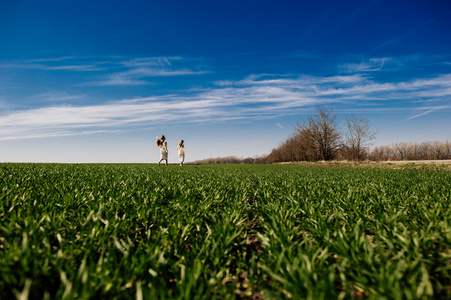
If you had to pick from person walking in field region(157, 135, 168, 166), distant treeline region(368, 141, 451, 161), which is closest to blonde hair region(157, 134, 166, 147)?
person walking in field region(157, 135, 168, 166)

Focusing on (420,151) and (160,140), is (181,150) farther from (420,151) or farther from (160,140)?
(420,151)

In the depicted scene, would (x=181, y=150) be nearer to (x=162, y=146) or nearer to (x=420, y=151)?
(x=162, y=146)

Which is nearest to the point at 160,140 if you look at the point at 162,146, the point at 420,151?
the point at 162,146

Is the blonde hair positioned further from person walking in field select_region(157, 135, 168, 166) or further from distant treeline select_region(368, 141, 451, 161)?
distant treeline select_region(368, 141, 451, 161)

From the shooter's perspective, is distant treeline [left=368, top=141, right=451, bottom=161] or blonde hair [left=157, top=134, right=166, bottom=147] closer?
blonde hair [left=157, top=134, right=166, bottom=147]

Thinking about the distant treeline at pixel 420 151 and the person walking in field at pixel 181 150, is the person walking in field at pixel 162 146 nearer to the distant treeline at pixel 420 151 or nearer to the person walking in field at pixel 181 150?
the person walking in field at pixel 181 150

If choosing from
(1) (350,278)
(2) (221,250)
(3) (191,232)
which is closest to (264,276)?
(2) (221,250)

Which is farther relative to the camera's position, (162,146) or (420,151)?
(420,151)

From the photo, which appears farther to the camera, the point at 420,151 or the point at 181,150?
the point at 420,151

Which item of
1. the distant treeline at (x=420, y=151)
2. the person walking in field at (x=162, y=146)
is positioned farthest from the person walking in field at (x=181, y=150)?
the distant treeline at (x=420, y=151)

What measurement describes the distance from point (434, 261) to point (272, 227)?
1496 mm

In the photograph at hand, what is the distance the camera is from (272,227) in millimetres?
2627

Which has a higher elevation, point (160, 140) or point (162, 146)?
point (160, 140)

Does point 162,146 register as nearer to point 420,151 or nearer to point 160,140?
point 160,140
